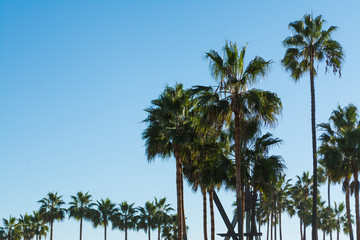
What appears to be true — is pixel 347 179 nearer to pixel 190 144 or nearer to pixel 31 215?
pixel 190 144

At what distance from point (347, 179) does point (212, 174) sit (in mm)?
15147

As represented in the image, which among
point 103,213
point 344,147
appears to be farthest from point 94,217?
point 344,147

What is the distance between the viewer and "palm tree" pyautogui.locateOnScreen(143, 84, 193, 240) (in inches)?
1072

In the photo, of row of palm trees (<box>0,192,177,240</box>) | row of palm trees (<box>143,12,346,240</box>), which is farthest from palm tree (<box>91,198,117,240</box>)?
row of palm trees (<box>143,12,346,240</box>)

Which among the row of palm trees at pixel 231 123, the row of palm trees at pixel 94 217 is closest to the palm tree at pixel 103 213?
the row of palm trees at pixel 94 217

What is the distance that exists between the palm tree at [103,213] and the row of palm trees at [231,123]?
43.6 metres

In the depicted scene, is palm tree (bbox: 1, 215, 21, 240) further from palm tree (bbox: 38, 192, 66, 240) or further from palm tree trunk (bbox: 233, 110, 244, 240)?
palm tree trunk (bbox: 233, 110, 244, 240)

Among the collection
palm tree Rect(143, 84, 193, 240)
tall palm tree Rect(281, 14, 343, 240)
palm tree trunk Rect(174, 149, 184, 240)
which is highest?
tall palm tree Rect(281, 14, 343, 240)

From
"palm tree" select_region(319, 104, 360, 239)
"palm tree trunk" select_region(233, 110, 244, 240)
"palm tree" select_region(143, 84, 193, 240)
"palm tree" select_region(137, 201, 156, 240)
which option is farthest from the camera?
"palm tree" select_region(137, 201, 156, 240)

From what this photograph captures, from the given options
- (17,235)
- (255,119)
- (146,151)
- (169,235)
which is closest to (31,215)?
(17,235)

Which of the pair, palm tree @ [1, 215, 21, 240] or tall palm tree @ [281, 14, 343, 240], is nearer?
tall palm tree @ [281, 14, 343, 240]

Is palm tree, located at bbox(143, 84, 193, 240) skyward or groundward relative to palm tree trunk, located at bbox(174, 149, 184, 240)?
skyward

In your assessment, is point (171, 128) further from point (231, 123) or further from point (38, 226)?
point (38, 226)

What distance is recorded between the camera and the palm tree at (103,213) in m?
74.8
